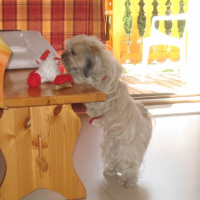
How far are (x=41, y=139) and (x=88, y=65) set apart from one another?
40 cm

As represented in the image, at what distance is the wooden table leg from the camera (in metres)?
1.53

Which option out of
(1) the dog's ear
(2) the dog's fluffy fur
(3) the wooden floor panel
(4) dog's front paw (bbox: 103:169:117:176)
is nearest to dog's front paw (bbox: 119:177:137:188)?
(2) the dog's fluffy fur

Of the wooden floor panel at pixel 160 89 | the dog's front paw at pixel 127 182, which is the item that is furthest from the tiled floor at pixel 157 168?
the wooden floor panel at pixel 160 89

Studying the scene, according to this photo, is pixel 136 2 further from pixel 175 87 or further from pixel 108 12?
pixel 175 87

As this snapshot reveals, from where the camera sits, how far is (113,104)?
68.4 inches

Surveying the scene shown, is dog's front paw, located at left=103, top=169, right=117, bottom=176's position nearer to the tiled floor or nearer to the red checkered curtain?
the tiled floor

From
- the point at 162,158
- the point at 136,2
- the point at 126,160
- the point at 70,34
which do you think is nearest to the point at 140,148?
the point at 126,160

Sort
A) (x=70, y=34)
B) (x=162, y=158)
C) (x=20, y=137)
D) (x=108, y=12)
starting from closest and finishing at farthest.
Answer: (x=20, y=137), (x=162, y=158), (x=70, y=34), (x=108, y=12)

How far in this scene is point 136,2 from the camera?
18.3ft

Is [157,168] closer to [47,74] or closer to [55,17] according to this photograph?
[47,74]

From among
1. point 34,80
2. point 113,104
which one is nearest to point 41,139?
point 34,80

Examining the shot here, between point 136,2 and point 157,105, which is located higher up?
point 136,2

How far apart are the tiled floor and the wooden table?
161 millimetres

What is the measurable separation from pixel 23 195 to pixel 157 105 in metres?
2.27
